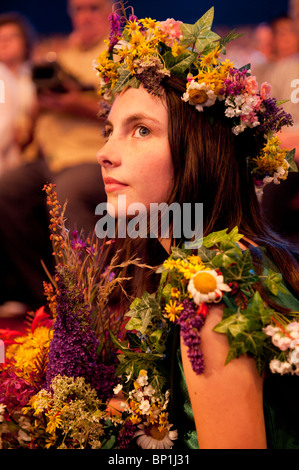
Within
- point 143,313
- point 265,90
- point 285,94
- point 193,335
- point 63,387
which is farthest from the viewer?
point 285,94

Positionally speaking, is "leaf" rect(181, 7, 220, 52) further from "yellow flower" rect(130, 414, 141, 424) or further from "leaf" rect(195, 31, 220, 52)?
"yellow flower" rect(130, 414, 141, 424)

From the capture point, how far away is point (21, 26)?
122 inches

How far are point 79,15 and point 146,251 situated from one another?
1.99 meters

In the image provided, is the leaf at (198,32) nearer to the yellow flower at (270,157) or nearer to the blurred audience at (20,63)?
the yellow flower at (270,157)

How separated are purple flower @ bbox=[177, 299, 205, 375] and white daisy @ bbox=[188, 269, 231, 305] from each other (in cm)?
3

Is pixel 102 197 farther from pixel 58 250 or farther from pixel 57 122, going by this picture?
pixel 58 250

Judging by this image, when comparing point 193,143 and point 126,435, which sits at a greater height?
point 193,143

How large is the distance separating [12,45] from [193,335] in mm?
2829

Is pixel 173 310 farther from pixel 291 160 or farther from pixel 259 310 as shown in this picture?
pixel 291 160

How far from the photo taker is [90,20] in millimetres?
2914

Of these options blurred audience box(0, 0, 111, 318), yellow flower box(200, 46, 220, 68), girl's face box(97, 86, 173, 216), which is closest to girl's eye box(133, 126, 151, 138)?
girl's face box(97, 86, 173, 216)

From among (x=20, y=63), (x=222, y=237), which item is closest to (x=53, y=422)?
(x=222, y=237)

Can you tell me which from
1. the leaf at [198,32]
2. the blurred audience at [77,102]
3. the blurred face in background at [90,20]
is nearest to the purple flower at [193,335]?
the leaf at [198,32]

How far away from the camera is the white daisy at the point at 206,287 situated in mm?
935
